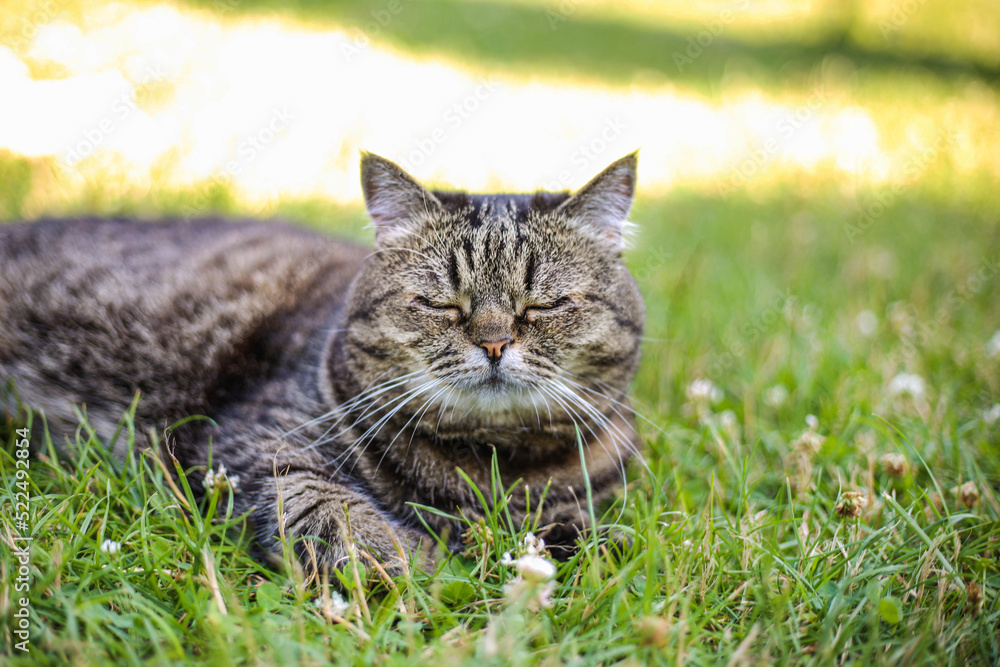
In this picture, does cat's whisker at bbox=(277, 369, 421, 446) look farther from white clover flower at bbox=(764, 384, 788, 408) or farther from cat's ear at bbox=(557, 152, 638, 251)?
white clover flower at bbox=(764, 384, 788, 408)

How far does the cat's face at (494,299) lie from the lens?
1585 mm

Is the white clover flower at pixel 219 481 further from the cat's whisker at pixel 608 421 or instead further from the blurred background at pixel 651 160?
the blurred background at pixel 651 160

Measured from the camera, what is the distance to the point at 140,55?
4609 mm

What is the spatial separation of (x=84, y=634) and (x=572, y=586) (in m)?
0.93

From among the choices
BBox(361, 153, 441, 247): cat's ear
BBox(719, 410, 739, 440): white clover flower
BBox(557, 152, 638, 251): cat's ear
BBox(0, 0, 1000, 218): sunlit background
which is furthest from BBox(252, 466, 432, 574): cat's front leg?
BBox(0, 0, 1000, 218): sunlit background

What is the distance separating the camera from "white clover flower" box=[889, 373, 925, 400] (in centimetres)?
221

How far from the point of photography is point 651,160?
5402 millimetres

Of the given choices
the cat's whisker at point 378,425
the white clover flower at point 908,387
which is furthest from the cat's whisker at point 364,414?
the white clover flower at point 908,387

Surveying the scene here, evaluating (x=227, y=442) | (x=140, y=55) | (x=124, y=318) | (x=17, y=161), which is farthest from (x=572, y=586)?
(x=140, y=55)

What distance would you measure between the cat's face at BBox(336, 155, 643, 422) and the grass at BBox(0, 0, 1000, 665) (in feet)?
1.13

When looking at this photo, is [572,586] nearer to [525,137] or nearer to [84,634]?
[84,634]

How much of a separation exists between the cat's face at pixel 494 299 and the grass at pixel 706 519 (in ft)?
1.13

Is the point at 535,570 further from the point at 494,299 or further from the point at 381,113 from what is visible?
the point at 381,113

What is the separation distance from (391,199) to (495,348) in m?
0.58
